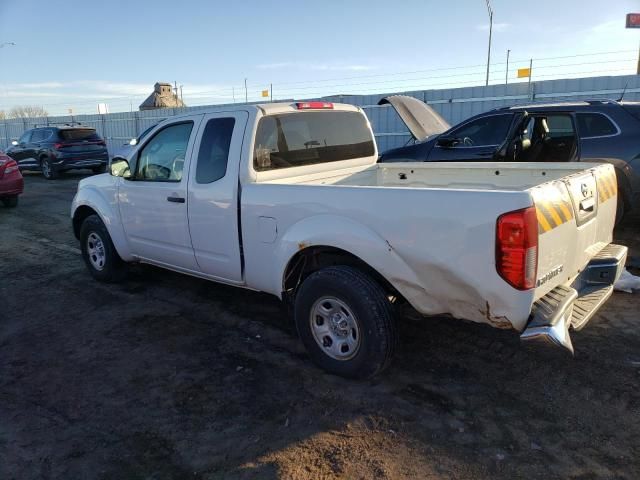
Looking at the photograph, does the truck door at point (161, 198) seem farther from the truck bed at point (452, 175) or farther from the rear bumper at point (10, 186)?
the rear bumper at point (10, 186)

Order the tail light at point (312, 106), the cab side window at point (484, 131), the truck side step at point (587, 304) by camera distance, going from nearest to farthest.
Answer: the truck side step at point (587, 304) → the tail light at point (312, 106) → the cab side window at point (484, 131)

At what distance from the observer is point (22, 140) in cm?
1753

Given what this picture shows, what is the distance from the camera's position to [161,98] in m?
35.2

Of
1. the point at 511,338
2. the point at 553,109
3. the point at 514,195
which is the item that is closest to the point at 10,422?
the point at 514,195

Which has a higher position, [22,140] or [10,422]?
[22,140]

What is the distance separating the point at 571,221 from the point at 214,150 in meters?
2.66

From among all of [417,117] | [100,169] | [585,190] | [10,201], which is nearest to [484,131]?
[417,117]

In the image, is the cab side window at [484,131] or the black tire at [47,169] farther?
the black tire at [47,169]

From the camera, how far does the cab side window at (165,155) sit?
14.5ft

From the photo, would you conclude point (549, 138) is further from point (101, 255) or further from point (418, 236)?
point (101, 255)

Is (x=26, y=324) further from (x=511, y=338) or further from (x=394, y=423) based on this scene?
(x=511, y=338)

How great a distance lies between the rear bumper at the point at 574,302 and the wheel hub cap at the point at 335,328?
1.08m

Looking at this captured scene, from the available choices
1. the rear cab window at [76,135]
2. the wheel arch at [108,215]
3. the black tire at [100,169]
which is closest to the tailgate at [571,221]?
the wheel arch at [108,215]

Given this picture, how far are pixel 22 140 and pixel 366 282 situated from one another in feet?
59.9
